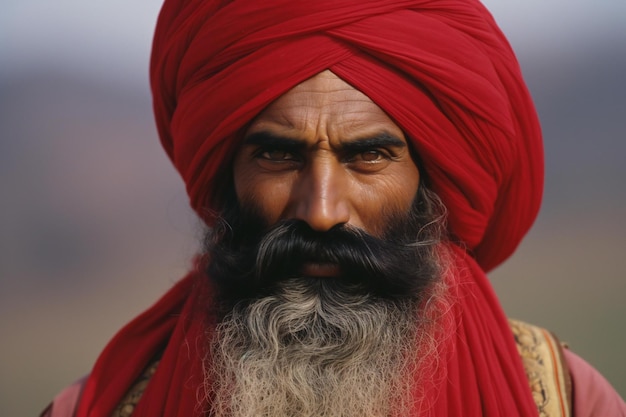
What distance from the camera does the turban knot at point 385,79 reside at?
1.93 metres

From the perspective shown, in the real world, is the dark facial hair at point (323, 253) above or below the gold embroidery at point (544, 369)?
above

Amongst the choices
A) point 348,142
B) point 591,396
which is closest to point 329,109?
point 348,142

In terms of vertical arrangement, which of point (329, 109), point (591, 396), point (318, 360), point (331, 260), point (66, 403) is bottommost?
point (66, 403)

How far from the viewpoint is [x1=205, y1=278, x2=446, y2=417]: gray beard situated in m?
1.94

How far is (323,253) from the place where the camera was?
193cm

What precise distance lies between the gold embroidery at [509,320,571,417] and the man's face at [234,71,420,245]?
0.50m

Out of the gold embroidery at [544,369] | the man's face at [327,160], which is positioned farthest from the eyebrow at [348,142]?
the gold embroidery at [544,369]

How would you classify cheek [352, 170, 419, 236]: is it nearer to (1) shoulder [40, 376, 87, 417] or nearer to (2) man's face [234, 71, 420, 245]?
(2) man's face [234, 71, 420, 245]

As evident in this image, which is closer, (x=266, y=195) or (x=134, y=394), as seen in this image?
(x=266, y=195)

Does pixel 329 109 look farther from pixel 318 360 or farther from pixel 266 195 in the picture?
pixel 318 360

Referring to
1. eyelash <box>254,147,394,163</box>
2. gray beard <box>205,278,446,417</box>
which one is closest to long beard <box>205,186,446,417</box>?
gray beard <box>205,278,446,417</box>

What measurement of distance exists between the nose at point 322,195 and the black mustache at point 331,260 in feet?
0.11

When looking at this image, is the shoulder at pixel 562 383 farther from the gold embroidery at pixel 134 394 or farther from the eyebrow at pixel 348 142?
the gold embroidery at pixel 134 394

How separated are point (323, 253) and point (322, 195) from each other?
136mm
